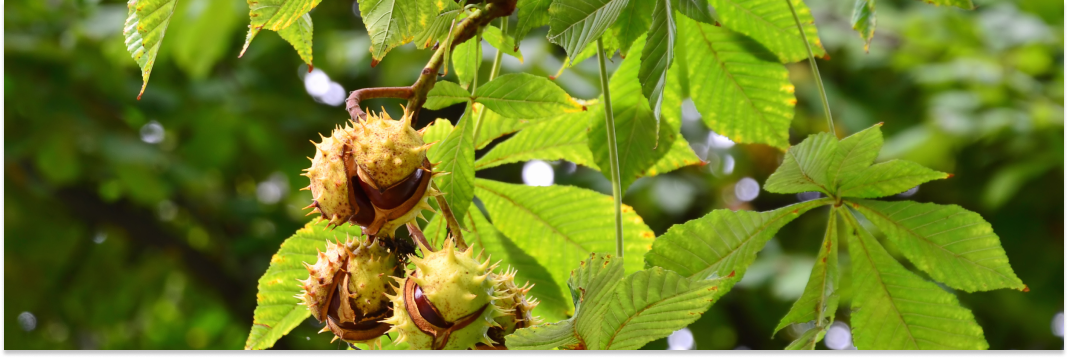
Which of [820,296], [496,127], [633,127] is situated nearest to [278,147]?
[496,127]

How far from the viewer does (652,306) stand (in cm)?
69

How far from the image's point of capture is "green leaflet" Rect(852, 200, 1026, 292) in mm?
836

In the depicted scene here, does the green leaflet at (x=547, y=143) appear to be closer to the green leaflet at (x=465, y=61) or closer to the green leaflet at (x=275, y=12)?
the green leaflet at (x=465, y=61)

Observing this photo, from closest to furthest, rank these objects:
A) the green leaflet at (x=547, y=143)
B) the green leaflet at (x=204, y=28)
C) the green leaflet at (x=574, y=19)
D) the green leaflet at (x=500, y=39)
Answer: the green leaflet at (x=574, y=19) < the green leaflet at (x=500, y=39) < the green leaflet at (x=547, y=143) < the green leaflet at (x=204, y=28)

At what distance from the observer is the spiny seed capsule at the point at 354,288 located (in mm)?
844

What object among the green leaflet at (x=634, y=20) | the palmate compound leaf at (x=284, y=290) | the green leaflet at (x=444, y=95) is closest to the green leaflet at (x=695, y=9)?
the green leaflet at (x=634, y=20)

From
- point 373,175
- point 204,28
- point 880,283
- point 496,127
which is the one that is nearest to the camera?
point 373,175

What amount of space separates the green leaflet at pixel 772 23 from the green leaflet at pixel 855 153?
0.85 ft

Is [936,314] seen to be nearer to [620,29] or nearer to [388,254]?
[620,29]

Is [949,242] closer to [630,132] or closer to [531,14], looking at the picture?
[630,132]

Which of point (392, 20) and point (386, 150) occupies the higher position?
point (392, 20)

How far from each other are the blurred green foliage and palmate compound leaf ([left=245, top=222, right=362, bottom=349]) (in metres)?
2.01

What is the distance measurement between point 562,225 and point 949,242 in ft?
1.60

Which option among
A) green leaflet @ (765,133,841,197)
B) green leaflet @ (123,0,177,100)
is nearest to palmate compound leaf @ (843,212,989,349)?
green leaflet @ (765,133,841,197)
